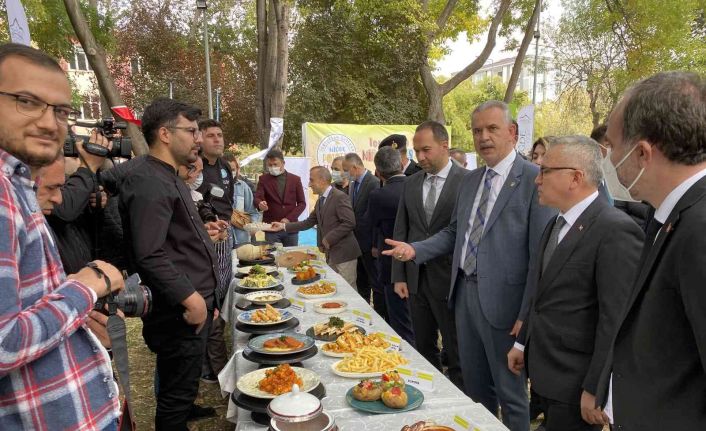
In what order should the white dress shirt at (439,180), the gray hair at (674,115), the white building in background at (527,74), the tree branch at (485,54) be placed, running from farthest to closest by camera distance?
the white building in background at (527,74)
the tree branch at (485,54)
the white dress shirt at (439,180)
the gray hair at (674,115)

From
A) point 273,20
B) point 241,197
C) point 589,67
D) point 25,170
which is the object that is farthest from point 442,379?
point 589,67

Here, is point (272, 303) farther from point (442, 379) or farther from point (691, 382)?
point (691, 382)

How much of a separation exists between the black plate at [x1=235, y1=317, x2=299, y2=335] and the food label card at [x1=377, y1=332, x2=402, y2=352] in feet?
1.90

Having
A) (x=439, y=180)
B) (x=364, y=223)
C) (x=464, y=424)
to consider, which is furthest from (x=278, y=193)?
(x=464, y=424)

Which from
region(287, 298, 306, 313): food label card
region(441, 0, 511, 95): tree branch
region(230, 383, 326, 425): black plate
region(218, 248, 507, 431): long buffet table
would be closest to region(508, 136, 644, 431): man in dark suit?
region(218, 248, 507, 431): long buffet table

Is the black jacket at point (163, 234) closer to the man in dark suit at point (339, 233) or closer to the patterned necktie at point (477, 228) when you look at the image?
the patterned necktie at point (477, 228)

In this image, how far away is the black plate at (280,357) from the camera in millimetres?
2266

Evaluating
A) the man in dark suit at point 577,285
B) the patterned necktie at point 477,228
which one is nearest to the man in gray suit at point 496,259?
the patterned necktie at point 477,228

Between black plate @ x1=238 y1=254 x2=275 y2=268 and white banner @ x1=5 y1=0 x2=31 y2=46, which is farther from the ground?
white banner @ x1=5 y1=0 x2=31 y2=46

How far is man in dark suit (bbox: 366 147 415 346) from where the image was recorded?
479 cm

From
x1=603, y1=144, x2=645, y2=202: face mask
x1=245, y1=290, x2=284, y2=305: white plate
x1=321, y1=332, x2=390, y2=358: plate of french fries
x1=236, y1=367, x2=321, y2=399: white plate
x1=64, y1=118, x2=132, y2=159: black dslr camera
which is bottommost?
x1=245, y1=290, x2=284, y2=305: white plate

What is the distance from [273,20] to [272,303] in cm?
843

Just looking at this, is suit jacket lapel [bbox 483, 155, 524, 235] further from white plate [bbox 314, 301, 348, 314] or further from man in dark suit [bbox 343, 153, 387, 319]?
man in dark suit [bbox 343, 153, 387, 319]

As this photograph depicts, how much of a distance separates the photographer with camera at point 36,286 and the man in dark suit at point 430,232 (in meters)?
2.71
